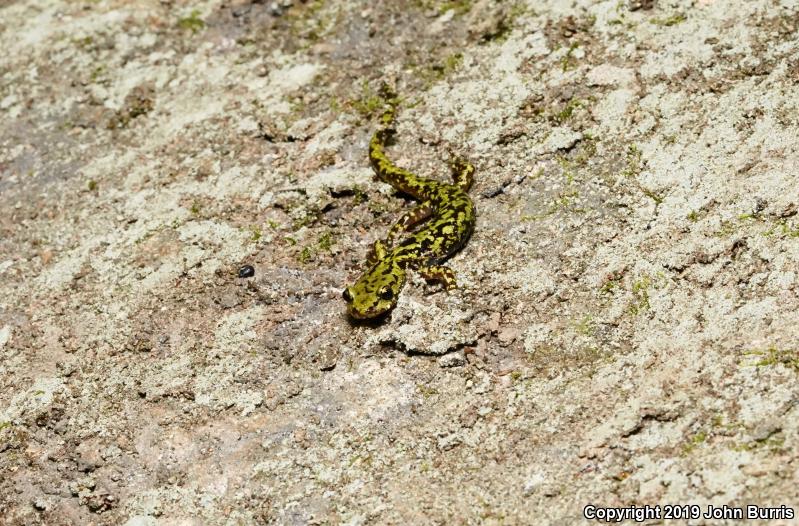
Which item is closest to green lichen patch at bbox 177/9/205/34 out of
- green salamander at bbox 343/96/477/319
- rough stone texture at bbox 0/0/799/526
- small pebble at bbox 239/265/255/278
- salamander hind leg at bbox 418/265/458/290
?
rough stone texture at bbox 0/0/799/526

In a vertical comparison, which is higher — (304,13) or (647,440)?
(304,13)

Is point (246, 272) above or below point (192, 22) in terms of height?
below

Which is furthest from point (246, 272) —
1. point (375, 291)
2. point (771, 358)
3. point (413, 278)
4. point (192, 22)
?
point (771, 358)

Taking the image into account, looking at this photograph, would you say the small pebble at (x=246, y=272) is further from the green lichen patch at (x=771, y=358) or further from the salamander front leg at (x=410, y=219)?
the green lichen patch at (x=771, y=358)

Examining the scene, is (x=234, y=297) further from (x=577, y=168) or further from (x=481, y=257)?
(x=577, y=168)

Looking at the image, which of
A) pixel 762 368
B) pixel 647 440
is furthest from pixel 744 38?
pixel 647 440

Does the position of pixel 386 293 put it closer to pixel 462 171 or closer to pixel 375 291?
pixel 375 291

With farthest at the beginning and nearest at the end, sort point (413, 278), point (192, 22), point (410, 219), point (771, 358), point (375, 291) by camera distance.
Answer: point (192, 22) < point (410, 219) < point (413, 278) < point (375, 291) < point (771, 358)
